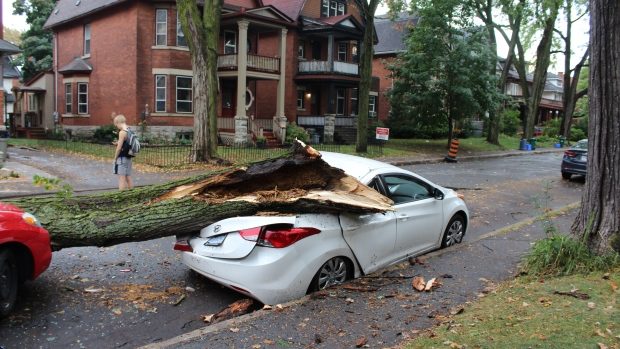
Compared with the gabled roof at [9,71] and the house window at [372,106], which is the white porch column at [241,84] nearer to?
the house window at [372,106]

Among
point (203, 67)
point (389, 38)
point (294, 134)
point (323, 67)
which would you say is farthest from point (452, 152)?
point (389, 38)

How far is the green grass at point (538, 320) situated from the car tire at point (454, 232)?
2021mm

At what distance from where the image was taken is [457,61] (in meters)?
27.1

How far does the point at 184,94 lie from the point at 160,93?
1200mm

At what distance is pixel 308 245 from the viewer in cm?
516

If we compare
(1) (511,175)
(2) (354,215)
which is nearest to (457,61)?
(1) (511,175)

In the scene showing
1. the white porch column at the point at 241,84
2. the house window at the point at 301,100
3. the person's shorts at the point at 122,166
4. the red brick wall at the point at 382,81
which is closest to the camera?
the person's shorts at the point at 122,166

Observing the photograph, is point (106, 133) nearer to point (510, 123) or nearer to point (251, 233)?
point (251, 233)

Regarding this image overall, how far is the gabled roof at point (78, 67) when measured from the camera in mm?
29906

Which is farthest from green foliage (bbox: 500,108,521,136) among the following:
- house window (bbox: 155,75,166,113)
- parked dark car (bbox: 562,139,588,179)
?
house window (bbox: 155,75,166,113)

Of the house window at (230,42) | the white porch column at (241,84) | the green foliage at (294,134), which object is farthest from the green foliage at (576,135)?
the white porch column at (241,84)

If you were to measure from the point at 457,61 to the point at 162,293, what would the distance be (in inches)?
958

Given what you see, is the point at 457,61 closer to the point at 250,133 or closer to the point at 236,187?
the point at 250,133

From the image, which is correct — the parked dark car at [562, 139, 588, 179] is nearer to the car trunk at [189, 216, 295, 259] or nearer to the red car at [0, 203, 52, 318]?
the car trunk at [189, 216, 295, 259]
